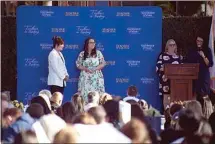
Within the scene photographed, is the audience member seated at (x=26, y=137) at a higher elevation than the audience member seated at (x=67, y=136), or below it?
below

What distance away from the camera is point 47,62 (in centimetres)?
1831

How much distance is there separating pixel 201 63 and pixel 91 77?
2420 millimetres

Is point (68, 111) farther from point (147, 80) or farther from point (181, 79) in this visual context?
point (147, 80)

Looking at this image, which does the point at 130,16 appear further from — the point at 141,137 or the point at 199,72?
the point at 141,137

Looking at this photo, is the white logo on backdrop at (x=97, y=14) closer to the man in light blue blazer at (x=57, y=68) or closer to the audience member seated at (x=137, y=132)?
the man in light blue blazer at (x=57, y=68)

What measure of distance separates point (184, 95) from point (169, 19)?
90.8 inches

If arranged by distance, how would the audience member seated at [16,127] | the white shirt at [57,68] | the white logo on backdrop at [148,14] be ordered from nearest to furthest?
the audience member seated at [16,127] < the white shirt at [57,68] < the white logo on backdrop at [148,14]

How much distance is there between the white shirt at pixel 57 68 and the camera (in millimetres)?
17578

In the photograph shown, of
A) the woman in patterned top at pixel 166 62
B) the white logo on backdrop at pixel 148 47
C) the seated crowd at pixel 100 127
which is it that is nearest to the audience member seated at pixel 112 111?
the seated crowd at pixel 100 127

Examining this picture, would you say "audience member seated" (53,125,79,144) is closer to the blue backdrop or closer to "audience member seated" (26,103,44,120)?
"audience member seated" (26,103,44,120)

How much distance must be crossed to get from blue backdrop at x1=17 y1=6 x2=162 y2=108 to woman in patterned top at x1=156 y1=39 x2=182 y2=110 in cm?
33

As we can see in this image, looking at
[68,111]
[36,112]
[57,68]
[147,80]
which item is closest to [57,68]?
[57,68]

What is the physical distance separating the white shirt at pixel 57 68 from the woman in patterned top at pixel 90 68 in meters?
0.41

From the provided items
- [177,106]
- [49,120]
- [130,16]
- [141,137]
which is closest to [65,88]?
[130,16]
